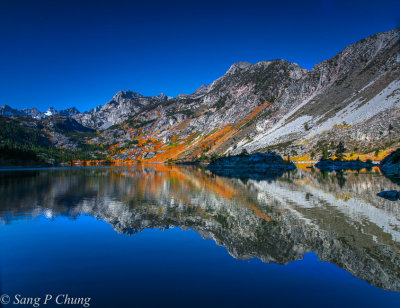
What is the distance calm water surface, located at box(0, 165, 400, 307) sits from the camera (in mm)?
11367

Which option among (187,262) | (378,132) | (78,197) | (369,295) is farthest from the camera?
(378,132)

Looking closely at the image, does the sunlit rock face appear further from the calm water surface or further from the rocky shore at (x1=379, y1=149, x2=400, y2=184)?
the rocky shore at (x1=379, y1=149, x2=400, y2=184)

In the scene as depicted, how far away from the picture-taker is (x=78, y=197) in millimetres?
38906

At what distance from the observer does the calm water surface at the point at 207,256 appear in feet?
37.3

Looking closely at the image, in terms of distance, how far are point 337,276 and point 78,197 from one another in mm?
35554

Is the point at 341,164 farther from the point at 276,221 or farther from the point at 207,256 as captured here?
the point at 207,256

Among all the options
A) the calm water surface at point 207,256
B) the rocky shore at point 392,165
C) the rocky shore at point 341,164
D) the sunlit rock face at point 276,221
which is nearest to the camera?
the calm water surface at point 207,256

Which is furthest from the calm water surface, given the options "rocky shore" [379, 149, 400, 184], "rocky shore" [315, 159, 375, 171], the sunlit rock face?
"rocky shore" [315, 159, 375, 171]

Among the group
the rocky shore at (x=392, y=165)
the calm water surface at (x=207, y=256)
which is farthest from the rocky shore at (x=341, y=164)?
the calm water surface at (x=207, y=256)

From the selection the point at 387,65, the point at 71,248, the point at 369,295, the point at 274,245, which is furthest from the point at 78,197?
the point at 387,65

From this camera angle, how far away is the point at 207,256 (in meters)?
16.0

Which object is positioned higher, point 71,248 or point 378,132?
point 378,132

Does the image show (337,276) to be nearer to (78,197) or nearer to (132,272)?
(132,272)

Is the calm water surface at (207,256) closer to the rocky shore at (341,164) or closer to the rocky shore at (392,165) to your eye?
the rocky shore at (392,165)
